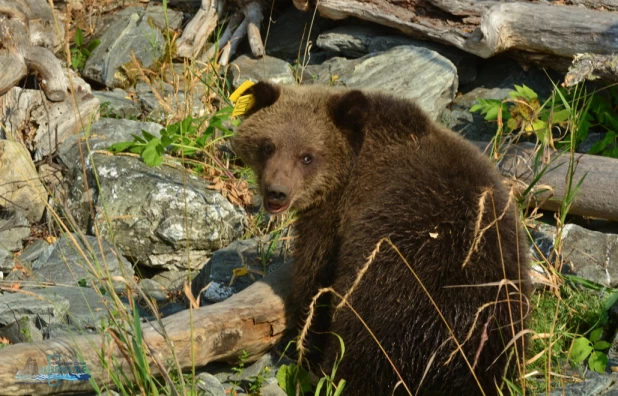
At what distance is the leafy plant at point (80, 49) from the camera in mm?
10758

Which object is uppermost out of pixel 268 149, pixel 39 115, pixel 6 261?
pixel 268 149

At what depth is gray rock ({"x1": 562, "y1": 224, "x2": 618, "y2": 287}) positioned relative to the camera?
6.02 m

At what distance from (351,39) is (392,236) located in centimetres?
543

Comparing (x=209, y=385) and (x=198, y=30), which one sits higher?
(x=198, y=30)

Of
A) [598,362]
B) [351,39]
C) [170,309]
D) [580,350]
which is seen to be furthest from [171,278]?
[598,362]

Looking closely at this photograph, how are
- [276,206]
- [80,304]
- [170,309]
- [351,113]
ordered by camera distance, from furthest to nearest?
[170,309] < [80,304] < [276,206] < [351,113]

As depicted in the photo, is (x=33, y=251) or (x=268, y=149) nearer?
(x=268, y=149)

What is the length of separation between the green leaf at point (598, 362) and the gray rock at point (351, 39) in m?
5.36

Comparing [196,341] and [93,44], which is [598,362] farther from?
[93,44]

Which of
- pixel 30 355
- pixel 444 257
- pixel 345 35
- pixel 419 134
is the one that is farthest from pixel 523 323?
pixel 345 35

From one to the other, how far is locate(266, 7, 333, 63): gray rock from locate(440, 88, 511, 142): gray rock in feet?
7.60

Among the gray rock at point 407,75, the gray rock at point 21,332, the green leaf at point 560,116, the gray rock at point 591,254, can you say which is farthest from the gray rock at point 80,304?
the green leaf at point 560,116

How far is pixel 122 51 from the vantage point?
10547 mm

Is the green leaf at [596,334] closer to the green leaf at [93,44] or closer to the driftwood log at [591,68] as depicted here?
the driftwood log at [591,68]
